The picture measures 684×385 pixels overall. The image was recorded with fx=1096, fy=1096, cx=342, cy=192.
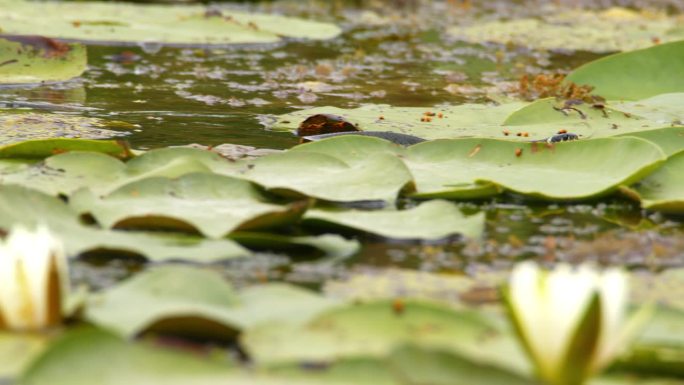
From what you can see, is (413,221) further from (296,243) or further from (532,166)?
(532,166)

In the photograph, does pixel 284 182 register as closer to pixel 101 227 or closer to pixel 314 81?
pixel 101 227

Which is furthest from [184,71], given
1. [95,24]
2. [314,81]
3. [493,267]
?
[493,267]

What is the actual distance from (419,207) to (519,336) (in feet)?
2.50

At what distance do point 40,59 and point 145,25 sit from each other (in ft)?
3.98

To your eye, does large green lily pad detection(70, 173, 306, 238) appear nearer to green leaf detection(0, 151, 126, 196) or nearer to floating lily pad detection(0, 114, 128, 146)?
green leaf detection(0, 151, 126, 196)

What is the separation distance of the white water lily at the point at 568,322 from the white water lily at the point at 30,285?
53cm

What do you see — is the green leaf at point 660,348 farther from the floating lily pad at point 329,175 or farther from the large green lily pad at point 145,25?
the large green lily pad at point 145,25

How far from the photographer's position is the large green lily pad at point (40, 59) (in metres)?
3.45

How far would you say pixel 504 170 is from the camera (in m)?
2.21

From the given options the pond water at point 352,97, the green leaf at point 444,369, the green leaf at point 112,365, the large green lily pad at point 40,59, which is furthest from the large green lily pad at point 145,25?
the green leaf at point 444,369

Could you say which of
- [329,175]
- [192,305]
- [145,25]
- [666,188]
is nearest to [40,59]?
[145,25]

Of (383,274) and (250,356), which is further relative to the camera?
(383,274)

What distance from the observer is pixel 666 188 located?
214 centimetres

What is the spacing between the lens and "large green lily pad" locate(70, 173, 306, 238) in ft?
5.73
